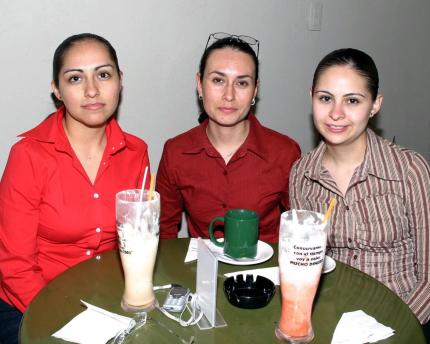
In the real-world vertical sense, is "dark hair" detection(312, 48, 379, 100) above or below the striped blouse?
above

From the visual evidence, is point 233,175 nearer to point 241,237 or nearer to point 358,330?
point 241,237

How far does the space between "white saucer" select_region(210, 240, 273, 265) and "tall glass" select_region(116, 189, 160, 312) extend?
289mm

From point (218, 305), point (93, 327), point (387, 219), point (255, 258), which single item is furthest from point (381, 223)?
point (93, 327)

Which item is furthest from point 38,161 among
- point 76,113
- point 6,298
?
point 6,298

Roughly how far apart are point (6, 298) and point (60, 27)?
1049 mm

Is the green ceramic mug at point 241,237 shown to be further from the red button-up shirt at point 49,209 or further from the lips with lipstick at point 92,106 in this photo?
the lips with lipstick at point 92,106

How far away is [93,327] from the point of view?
3.67ft

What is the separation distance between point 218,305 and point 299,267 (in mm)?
272

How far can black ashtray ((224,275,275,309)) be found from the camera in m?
1.20

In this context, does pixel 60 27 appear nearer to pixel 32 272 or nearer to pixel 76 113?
pixel 76 113

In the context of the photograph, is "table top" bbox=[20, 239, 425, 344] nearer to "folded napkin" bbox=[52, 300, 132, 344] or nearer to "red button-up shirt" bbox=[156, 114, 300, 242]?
"folded napkin" bbox=[52, 300, 132, 344]

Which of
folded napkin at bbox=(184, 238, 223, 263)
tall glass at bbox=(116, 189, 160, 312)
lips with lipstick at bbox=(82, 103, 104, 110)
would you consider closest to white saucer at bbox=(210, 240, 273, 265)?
folded napkin at bbox=(184, 238, 223, 263)

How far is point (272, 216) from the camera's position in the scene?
2.04 m

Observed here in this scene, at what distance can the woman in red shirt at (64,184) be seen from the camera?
1615 millimetres
